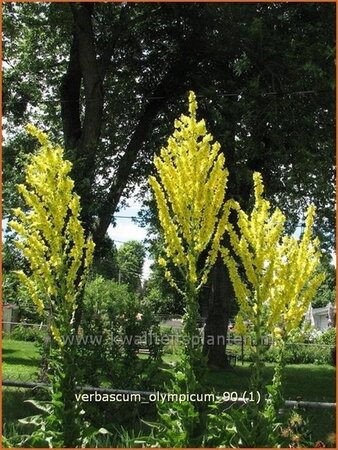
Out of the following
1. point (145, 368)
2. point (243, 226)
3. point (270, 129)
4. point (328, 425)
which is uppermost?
point (270, 129)

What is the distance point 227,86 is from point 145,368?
18.6 feet

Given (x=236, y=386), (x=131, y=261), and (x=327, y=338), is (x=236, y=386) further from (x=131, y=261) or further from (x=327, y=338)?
(x=131, y=261)

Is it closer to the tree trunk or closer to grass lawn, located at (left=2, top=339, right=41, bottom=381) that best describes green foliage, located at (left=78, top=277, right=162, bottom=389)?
grass lawn, located at (left=2, top=339, right=41, bottom=381)

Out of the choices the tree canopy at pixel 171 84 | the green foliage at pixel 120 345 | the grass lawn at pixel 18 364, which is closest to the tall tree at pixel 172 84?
the tree canopy at pixel 171 84

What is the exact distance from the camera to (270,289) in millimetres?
4359

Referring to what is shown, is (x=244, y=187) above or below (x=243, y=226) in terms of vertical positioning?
above

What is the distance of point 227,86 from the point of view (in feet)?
34.1

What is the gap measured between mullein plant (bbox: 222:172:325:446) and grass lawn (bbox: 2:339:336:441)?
0.27 m

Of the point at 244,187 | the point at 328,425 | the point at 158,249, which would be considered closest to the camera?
the point at 328,425

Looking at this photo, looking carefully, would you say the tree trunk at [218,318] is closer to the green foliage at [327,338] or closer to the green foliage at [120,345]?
the green foliage at [120,345]

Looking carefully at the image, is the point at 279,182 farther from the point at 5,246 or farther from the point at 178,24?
the point at 5,246

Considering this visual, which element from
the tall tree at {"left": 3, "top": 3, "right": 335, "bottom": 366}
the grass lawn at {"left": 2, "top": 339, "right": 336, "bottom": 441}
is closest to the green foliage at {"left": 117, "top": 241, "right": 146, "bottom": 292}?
the grass lawn at {"left": 2, "top": 339, "right": 336, "bottom": 441}

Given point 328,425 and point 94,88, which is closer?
point 328,425

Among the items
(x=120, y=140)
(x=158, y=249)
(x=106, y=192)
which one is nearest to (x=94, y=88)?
(x=106, y=192)
